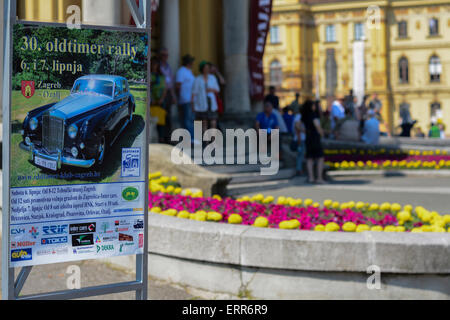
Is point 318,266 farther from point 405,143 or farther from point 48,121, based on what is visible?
point 405,143

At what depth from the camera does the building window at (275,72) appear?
195ft

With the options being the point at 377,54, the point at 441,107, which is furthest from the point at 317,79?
the point at 441,107

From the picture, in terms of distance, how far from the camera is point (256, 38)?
16984 millimetres

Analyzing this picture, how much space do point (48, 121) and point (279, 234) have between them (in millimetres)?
2213

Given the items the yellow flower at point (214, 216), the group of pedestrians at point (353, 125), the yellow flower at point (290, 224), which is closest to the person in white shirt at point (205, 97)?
the yellow flower at point (214, 216)

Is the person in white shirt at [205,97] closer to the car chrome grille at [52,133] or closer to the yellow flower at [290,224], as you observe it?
the yellow flower at [290,224]

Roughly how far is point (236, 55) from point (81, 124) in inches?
529

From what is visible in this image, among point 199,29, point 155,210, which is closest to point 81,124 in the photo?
point 155,210

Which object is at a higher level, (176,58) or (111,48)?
(176,58)

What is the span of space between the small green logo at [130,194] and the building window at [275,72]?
56.6 m

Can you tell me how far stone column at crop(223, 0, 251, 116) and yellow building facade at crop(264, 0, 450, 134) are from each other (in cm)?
4082

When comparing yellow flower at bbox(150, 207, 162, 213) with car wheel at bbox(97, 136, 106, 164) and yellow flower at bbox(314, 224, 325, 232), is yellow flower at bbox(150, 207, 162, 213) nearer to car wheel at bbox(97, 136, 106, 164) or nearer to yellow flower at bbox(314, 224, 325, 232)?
yellow flower at bbox(314, 224, 325, 232)

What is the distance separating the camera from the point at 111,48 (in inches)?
135

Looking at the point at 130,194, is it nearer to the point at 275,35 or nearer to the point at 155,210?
the point at 155,210
